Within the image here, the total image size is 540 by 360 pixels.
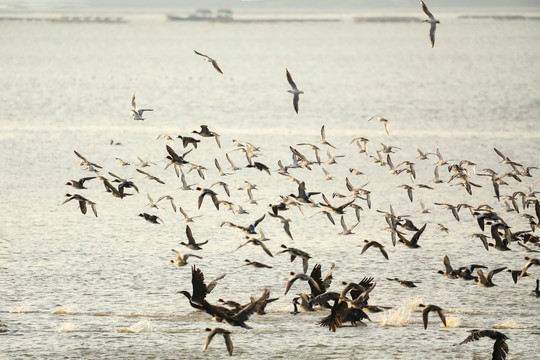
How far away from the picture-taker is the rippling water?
11.5 metres

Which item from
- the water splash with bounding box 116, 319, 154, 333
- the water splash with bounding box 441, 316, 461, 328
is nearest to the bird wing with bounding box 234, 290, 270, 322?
the water splash with bounding box 116, 319, 154, 333

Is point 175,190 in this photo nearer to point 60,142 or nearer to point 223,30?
point 60,142

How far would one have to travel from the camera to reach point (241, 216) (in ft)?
60.4

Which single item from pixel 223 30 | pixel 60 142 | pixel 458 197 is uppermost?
pixel 223 30

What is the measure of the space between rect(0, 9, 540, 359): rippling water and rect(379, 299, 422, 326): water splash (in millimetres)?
48

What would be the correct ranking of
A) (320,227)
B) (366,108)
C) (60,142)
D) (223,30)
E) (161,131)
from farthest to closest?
(223,30) < (366,108) < (161,131) < (60,142) < (320,227)

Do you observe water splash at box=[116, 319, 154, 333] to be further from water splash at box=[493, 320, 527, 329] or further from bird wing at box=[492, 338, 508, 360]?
water splash at box=[493, 320, 527, 329]

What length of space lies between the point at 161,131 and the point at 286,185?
9.94 m

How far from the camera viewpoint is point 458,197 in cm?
1998

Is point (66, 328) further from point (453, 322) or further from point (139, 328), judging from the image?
point (453, 322)

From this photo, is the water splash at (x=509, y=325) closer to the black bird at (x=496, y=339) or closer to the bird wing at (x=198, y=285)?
the black bird at (x=496, y=339)

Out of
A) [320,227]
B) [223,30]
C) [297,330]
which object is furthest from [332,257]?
[223,30]

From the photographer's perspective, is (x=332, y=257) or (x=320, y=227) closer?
(x=332, y=257)

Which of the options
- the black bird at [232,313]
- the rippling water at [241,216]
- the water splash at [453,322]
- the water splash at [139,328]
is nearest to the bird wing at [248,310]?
the black bird at [232,313]
